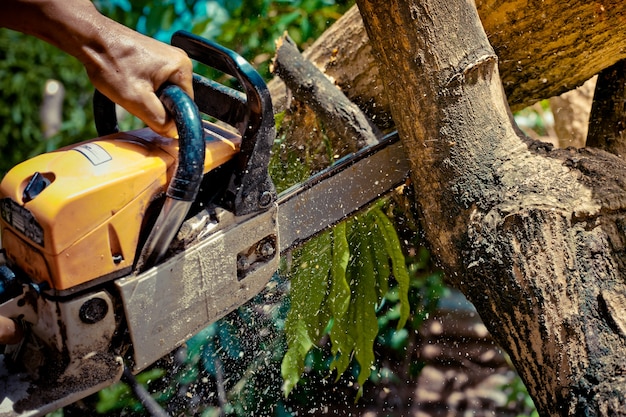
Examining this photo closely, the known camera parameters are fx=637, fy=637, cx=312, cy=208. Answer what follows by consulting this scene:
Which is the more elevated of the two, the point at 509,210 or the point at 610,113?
the point at 610,113

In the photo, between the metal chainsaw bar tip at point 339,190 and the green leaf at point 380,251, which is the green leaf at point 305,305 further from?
the metal chainsaw bar tip at point 339,190

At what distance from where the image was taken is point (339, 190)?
1668 millimetres

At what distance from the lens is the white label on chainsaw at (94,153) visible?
1260mm

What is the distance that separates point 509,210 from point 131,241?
82cm

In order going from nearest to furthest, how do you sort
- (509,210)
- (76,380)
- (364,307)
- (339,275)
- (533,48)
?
(76,380)
(509,210)
(533,48)
(339,275)
(364,307)

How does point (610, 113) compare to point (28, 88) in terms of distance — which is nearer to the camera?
point (610, 113)

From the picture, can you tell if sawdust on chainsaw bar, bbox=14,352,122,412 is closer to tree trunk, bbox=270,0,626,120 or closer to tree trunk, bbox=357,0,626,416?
tree trunk, bbox=357,0,626,416

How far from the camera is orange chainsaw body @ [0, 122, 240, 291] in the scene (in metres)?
1.19

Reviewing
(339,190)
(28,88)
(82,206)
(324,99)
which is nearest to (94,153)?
(82,206)

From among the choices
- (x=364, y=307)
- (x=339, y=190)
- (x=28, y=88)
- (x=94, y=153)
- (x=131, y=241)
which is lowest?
(x=28, y=88)

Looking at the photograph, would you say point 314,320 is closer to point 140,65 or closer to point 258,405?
point 258,405

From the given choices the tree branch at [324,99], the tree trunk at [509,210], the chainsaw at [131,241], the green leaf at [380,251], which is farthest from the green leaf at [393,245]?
the chainsaw at [131,241]

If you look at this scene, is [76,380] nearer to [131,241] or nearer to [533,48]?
[131,241]

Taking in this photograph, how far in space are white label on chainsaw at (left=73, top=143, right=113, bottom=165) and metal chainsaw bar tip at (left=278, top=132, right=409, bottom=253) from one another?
0.44 meters
